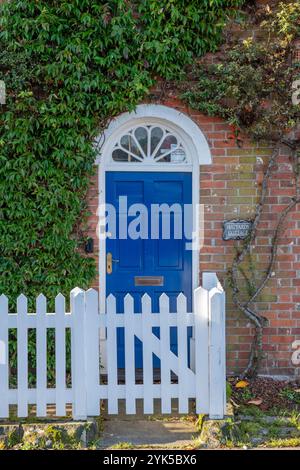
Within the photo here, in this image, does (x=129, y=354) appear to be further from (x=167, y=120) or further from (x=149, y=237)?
(x=167, y=120)

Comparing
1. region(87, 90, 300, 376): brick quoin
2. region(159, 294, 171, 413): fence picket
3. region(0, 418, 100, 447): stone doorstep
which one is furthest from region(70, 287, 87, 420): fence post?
region(87, 90, 300, 376): brick quoin

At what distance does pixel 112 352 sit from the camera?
14.8 feet

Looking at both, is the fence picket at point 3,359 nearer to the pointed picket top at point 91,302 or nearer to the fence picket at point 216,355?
the pointed picket top at point 91,302

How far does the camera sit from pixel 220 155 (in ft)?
19.4

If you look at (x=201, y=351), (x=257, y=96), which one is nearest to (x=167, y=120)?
(x=257, y=96)

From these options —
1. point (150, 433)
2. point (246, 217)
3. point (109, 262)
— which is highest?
point (246, 217)

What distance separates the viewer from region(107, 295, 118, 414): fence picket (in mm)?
4496

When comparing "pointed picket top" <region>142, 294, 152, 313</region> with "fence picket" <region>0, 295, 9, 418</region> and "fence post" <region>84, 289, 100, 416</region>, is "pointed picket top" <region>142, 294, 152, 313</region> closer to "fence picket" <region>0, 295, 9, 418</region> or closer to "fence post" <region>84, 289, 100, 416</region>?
"fence post" <region>84, 289, 100, 416</region>

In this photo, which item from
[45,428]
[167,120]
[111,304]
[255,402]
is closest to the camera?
[45,428]

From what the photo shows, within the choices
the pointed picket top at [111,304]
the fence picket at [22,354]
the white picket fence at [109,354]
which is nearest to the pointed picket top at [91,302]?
the white picket fence at [109,354]

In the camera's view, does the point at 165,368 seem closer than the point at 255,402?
Yes

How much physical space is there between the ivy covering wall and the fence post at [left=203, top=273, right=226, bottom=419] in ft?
5.94

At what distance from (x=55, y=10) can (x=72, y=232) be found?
2.27 metres

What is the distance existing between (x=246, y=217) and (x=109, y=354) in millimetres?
2280
